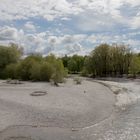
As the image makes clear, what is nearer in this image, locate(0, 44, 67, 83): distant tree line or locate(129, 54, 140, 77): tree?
locate(0, 44, 67, 83): distant tree line

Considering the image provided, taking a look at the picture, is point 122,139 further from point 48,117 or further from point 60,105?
point 60,105

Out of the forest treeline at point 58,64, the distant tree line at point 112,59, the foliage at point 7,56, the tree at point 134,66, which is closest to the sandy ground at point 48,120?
the forest treeline at point 58,64

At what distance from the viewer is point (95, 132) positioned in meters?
18.8

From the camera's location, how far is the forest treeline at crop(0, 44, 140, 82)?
7050 cm

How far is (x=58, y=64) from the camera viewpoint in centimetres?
7212

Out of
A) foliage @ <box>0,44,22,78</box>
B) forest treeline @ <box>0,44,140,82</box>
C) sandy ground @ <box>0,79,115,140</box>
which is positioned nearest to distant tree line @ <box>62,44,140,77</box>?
forest treeline @ <box>0,44,140,82</box>

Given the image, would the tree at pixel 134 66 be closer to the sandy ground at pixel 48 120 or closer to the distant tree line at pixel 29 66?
the distant tree line at pixel 29 66

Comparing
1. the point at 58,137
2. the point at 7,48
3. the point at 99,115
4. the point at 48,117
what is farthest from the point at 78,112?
the point at 7,48

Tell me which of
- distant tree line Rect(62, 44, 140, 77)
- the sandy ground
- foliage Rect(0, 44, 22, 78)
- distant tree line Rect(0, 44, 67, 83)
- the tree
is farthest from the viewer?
distant tree line Rect(62, 44, 140, 77)

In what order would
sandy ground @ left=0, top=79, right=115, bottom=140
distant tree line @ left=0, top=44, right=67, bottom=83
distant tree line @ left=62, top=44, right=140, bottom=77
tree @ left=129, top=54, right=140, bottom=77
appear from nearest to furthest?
1. sandy ground @ left=0, top=79, right=115, bottom=140
2. distant tree line @ left=0, top=44, right=67, bottom=83
3. tree @ left=129, top=54, right=140, bottom=77
4. distant tree line @ left=62, top=44, right=140, bottom=77

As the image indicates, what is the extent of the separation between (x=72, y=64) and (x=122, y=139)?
12282cm

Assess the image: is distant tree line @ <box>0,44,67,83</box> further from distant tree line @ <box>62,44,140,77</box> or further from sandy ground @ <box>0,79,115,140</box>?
sandy ground @ <box>0,79,115,140</box>

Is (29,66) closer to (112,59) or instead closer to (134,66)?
(112,59)

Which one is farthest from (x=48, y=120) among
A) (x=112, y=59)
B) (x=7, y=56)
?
(x=112, y=59)
